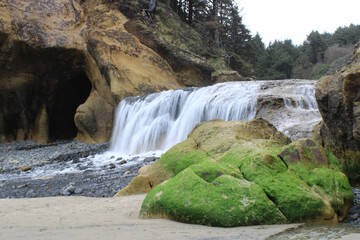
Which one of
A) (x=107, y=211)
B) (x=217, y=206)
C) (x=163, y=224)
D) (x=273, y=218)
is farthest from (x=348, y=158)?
(x=107, y=211)

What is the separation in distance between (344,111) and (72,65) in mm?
16436

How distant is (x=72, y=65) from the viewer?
1781 cm

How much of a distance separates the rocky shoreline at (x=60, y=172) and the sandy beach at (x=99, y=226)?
69.1 inches

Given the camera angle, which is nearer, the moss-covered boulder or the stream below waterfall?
the moss-covered boulder

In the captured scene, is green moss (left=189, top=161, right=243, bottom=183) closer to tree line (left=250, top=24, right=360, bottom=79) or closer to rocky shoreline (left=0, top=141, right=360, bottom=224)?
rocky shoreline (left=0, top=141, right=360, bottom=224)

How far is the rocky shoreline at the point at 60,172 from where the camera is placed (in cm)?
616

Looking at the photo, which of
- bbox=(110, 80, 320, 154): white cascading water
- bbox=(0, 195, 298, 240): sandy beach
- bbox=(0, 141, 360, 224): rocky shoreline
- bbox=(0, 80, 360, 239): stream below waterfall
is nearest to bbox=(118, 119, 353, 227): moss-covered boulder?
bbox=(0, 195, 298, 240): sandy beach

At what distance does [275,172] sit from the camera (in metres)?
3.68

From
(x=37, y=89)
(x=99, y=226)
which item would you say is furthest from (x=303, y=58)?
(x=99, y=226)

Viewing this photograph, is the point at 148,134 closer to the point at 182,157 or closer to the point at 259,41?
the point at 182,157

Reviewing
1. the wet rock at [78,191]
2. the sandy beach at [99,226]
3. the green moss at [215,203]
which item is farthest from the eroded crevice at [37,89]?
the green moss at [215,203]

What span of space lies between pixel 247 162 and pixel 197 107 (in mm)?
6978

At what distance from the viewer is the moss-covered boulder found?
304 centimetres

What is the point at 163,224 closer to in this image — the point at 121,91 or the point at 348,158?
the point at 348,158
